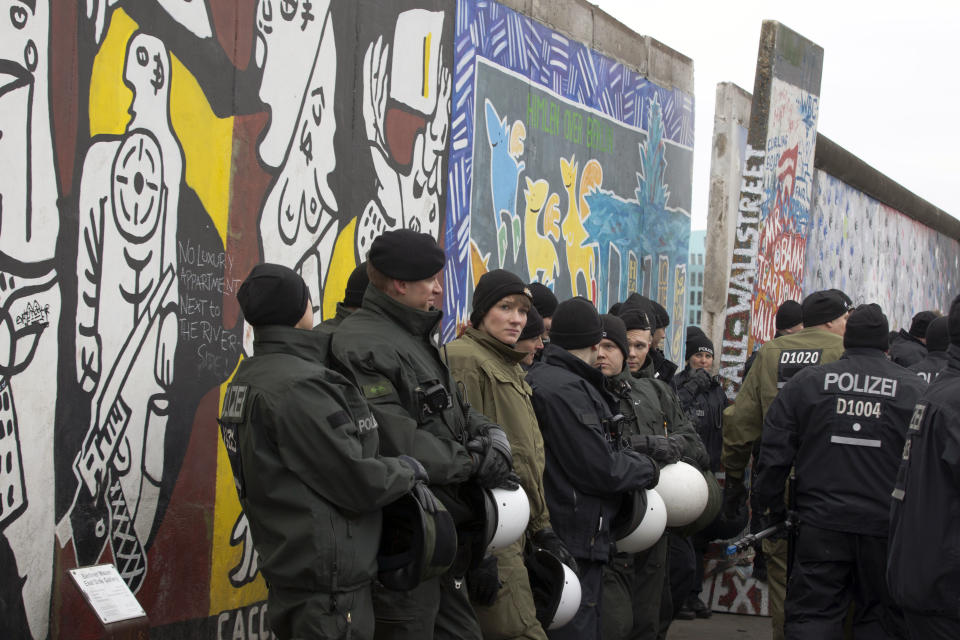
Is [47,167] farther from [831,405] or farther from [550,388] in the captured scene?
[831,405]

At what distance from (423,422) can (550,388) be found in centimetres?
127

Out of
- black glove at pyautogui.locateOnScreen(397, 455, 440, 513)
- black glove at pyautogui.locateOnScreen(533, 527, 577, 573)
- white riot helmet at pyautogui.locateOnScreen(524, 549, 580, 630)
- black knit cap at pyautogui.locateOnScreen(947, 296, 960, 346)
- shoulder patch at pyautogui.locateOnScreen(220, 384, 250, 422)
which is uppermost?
black knit cap at pyautogui.locateOnScreen(947, 296, 960, 346)

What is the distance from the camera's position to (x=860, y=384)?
618 cm

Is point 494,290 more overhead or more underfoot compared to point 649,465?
more overhead

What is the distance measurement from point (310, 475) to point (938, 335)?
616 cm

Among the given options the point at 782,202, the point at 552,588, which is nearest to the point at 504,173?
the point at 782,202

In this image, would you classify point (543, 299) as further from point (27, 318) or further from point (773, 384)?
point (27, 318)

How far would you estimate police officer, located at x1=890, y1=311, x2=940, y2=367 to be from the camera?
1059cm

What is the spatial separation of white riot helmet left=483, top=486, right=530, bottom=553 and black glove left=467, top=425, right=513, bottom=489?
0.05m

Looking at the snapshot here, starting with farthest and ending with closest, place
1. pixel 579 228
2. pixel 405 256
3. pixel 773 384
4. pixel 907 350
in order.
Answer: pixel 907 350, pixel 579 228, pixel 773 384, pixel 405 256

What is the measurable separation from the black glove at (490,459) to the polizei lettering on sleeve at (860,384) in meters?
2.48

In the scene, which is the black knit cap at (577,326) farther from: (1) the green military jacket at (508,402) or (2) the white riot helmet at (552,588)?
(2) the white riot helmet at (552,588)

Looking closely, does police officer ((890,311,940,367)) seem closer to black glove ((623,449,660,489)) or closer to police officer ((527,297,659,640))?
black glove ((623,449,660,489))

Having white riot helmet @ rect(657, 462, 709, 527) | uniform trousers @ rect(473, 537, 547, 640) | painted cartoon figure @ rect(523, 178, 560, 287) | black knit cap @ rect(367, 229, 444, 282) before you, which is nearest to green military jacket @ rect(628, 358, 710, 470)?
white riot helmet @ rect(657, 462, 709, 527)
